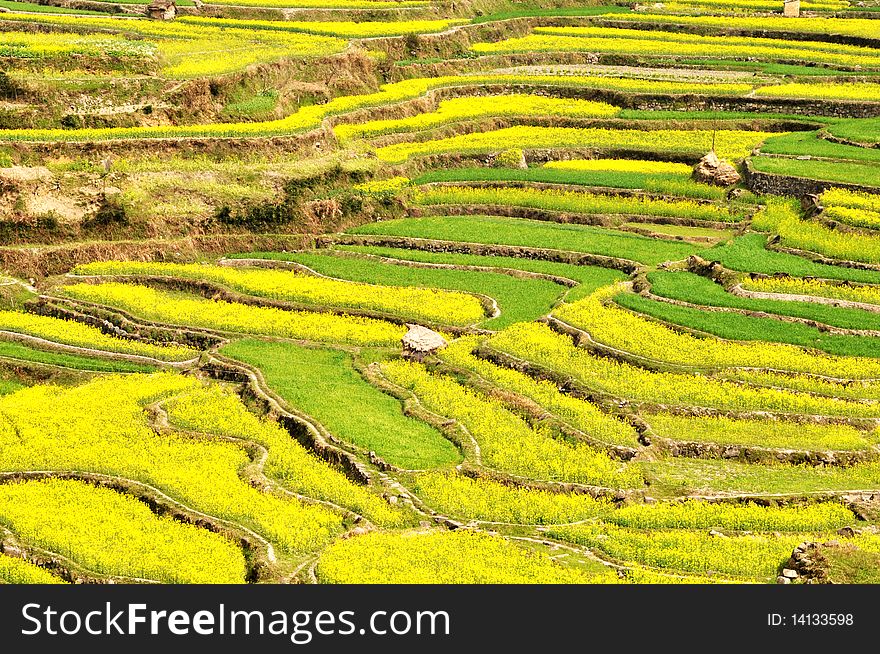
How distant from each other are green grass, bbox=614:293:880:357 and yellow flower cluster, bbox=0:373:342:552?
10.9 meters

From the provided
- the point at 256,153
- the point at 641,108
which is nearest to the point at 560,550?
the point at 256,153

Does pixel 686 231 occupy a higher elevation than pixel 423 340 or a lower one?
higher

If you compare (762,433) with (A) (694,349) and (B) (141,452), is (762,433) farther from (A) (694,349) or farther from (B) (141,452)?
(B) (141,452)

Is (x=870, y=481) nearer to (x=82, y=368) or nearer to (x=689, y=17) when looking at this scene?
(x=82, y=368)

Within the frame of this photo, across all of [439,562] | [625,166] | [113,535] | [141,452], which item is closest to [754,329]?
[439,562]

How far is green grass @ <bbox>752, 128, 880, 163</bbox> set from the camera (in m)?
46.4

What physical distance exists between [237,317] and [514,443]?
35.2 feet

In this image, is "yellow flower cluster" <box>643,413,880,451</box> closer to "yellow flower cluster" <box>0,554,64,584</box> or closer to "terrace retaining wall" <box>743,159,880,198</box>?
"yellow flower cluster" <box>0,554,64,584</box>

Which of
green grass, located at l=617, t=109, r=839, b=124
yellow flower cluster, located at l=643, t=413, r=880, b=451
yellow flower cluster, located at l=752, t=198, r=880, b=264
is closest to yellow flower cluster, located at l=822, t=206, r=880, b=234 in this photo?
yellow flower cluster, located at l=752, t=198, r=880, b=264

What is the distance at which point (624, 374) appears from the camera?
101 feet

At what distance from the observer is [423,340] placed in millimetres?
33125

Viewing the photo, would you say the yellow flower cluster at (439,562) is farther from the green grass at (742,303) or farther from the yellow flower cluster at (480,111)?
the yellow flower cluster at (480,111)

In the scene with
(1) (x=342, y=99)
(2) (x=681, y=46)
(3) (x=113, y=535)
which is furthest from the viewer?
(2) (x=681, y=46)

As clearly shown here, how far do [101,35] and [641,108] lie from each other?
68.1 feet
